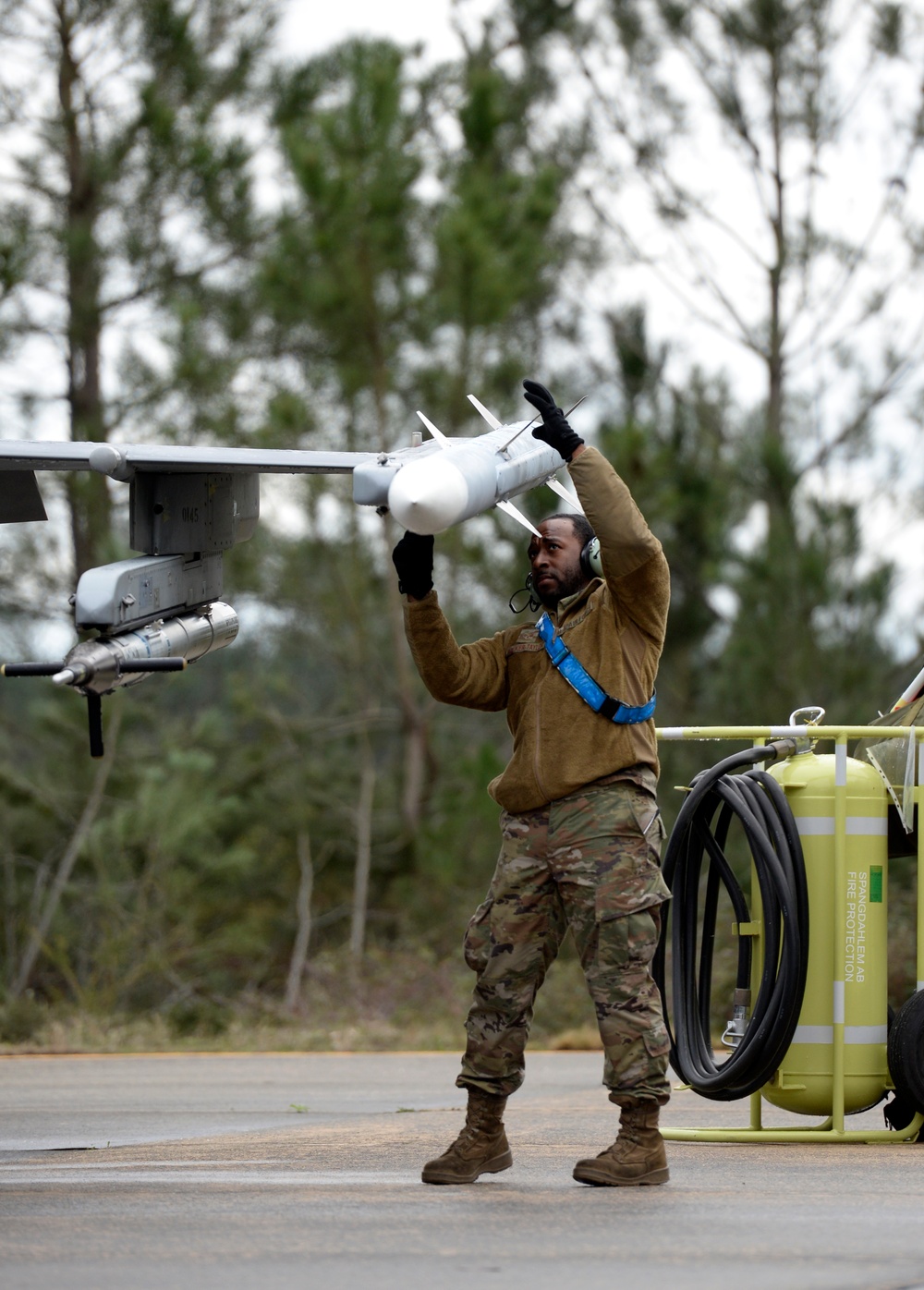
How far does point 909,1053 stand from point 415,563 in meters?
2.91

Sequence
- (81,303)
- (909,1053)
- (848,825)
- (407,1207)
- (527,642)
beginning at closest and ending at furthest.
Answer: (407,1207) < (527,642) < (909,1053) < (848,825) < (81,303)

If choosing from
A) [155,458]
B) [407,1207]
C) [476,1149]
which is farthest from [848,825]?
[155,458]

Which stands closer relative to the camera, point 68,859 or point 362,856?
point 68,859

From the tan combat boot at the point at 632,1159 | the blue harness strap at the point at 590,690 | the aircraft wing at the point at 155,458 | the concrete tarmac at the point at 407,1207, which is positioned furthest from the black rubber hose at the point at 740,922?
the aircraft wing at the point at 155,458

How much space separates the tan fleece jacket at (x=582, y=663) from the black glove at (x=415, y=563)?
48 millimetres

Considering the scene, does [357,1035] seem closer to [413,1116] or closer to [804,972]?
[413,1116]

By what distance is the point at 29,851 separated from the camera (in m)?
20.7

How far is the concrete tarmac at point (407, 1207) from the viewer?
4383mm

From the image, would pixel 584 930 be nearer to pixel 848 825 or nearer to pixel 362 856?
pixel 848 825

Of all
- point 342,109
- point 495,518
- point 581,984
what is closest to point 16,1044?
point 581,984

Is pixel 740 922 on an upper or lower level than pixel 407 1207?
upper

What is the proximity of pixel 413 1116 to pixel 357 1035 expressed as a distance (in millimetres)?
5488

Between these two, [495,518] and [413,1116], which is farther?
[495,518]

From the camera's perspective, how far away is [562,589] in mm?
6473
